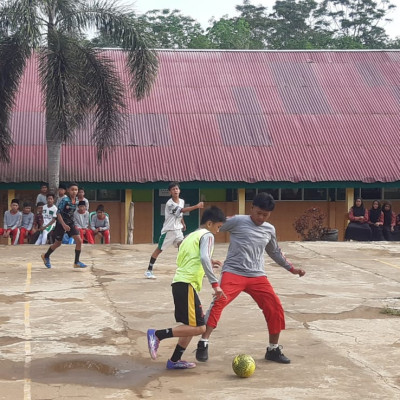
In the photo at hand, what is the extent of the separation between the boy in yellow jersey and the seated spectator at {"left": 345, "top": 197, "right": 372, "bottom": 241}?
15.4 meters

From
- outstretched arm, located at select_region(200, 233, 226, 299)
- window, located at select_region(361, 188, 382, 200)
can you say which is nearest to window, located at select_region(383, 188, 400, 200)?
window, located at select_region(361, 188, 382, 200)

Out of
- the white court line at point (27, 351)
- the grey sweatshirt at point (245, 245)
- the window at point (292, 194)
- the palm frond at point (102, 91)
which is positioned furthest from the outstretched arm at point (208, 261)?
the window at point (292, 194)

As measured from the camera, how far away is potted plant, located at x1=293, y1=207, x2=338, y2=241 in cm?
2238

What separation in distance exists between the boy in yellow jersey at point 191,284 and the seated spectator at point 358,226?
1541 centimetres

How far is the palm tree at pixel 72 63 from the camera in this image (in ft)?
62.7

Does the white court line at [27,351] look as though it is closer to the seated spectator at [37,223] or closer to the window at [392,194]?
the seated spectator at [37,223]

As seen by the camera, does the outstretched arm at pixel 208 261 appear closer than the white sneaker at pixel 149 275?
Yes

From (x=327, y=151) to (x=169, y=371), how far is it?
1772cm

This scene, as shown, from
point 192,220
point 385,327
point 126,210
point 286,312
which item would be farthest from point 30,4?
point 385,327

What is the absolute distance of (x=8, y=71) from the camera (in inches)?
787

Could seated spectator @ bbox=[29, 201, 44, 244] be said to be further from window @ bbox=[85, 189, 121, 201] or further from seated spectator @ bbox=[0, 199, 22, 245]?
window @ bbox=[85, 189, 121, 201]

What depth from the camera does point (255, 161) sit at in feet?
78.3

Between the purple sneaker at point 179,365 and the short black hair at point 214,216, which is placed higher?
the short black hair at point 214,216

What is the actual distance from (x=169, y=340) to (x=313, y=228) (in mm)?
14225
